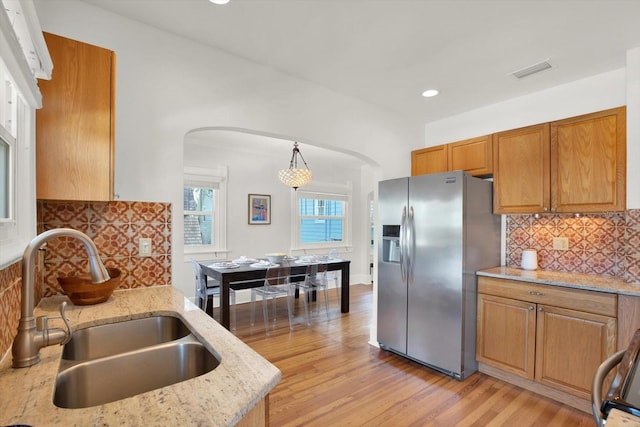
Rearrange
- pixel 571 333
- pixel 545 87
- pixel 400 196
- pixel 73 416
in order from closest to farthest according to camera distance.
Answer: pixel 73 416 → pixel 571 333 → pixel 545 87 → pixel 400 196

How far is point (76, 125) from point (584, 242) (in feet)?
11.9

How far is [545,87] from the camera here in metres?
2.82

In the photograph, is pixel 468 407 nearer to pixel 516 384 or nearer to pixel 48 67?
pixel 516 384

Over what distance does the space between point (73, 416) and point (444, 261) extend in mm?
2550

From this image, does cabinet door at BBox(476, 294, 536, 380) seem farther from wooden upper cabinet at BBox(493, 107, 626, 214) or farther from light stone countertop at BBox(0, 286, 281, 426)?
light stone countertop at BBox(0, 286, 281, 426)

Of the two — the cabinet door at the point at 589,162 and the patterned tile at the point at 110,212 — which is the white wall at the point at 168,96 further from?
the cabinet door at the point at 589,162

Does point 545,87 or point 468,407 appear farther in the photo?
point 545,87

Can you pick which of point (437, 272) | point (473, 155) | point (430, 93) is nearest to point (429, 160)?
point (473, 155)

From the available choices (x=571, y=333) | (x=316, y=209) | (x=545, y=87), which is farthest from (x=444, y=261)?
(x=316, y=209)

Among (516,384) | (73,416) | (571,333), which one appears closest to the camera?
(73,416)

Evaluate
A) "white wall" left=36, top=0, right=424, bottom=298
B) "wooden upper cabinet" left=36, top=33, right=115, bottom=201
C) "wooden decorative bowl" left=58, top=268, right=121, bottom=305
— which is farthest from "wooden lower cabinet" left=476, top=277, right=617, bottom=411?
"wooden upper cabinet" left=36, top=33, right=115, bottom=201

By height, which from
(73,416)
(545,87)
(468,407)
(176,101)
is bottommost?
(468,407)

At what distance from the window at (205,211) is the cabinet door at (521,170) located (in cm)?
378

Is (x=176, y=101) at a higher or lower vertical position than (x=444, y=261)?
higher
